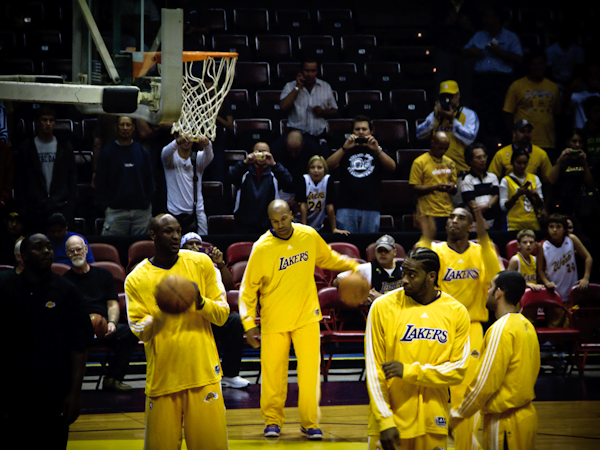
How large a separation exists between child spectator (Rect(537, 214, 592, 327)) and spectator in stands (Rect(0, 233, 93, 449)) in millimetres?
6667

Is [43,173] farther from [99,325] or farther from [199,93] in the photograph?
[199,93]

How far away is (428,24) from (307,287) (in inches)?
390

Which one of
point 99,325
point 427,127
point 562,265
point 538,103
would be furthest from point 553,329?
point 99,325

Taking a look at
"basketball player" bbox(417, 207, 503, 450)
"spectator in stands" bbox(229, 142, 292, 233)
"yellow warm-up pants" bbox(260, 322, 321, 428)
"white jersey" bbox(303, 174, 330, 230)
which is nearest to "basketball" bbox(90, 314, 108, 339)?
"yellow warm-up pants" bbox(260, 322, 321, 428)

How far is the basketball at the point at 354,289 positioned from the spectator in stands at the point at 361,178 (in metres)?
3.76

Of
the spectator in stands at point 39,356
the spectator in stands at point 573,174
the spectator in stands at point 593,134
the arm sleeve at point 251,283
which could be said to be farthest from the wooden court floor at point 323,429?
the spectator in stands at point 593,134

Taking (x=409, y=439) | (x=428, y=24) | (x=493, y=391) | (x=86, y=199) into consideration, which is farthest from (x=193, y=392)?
(x=428, y=24)

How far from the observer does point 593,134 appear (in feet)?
35.7

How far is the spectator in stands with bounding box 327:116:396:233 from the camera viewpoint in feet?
32.1

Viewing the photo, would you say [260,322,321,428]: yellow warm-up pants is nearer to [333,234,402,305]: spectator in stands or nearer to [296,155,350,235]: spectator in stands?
[333,234,402,305]: spectator in stands

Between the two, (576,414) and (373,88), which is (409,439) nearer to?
(576,414)

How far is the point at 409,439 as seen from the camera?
13.3ft

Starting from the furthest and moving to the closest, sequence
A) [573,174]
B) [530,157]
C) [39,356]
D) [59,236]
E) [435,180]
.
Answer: [530,157]
[573,174]
[435,180]
[59,236]
[39,356]

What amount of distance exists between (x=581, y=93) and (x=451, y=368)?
920 cm
